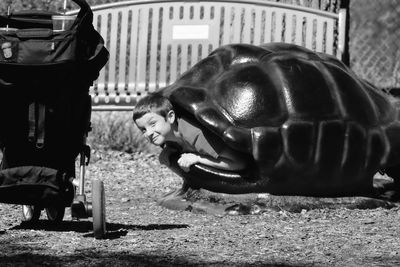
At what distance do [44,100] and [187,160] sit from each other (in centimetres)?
124

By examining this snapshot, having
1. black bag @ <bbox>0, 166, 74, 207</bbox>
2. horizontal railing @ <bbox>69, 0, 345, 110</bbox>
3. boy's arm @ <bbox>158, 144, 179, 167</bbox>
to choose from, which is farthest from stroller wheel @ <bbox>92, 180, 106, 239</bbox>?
horizontal railing @ <bbox>69, 0, 345, 110</bbox>

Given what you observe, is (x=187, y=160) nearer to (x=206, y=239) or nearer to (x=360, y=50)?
(x=206, y=239)

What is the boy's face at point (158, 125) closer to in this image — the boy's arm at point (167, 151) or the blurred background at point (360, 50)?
the boy's arm at point (167, 151)

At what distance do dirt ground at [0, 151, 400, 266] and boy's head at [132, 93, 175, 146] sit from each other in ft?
1.53

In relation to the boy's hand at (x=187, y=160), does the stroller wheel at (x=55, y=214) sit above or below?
below

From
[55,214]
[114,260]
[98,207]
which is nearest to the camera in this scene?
[114,260]

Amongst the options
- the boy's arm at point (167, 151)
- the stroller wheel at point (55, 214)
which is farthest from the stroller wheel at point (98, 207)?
the boy's arm at point (167, 151)

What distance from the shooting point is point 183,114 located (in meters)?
6.92

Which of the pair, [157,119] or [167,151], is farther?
[167,151]

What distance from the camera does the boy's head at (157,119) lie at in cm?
686

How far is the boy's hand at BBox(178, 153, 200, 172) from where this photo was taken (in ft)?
22.4

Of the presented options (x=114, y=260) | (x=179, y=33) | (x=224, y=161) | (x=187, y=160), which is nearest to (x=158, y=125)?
(x=187, y=160)

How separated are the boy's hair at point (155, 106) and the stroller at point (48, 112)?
901mm

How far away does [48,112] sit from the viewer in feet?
19.3
